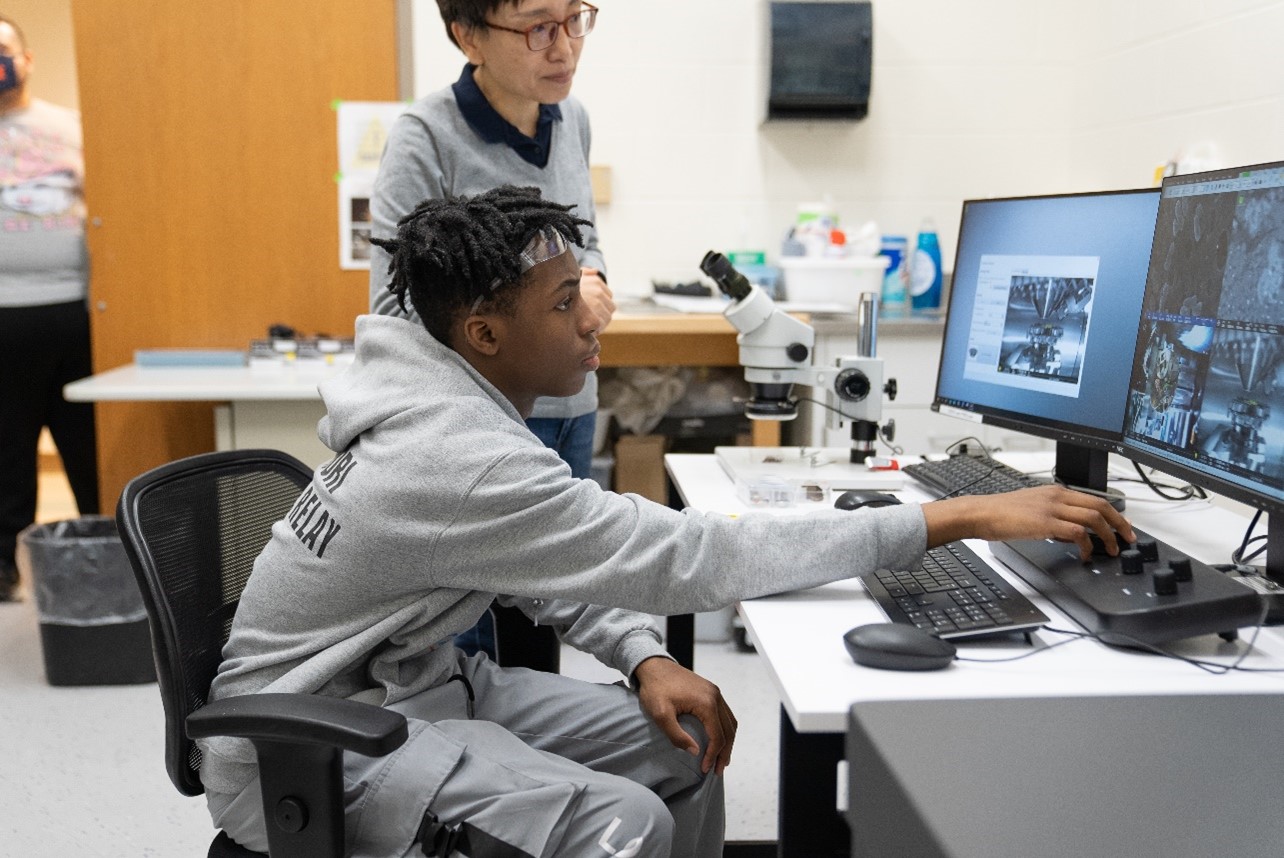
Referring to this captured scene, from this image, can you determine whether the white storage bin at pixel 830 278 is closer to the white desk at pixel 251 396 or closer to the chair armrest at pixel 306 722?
the white desk at pixel 251 396

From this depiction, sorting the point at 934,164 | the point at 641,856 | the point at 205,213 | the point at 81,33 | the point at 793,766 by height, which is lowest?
the point at 641,856

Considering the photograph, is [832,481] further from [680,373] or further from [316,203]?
[316,203]

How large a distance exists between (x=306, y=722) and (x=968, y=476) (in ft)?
3.48

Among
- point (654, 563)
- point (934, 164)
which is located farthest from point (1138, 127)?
point (654, 563)

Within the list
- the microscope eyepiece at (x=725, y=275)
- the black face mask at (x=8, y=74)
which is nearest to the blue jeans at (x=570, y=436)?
the microscope eyepiece at (x=725, y=275)

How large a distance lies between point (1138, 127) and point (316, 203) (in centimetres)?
223

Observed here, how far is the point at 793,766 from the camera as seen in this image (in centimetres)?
105

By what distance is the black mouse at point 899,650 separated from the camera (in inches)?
41.4

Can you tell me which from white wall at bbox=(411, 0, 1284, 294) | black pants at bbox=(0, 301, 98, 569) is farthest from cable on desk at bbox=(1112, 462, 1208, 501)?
black pants at bbox=(0, 301, 98, 569)

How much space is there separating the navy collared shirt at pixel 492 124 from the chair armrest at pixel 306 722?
43.3 inches

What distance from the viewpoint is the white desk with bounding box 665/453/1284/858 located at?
1002mm

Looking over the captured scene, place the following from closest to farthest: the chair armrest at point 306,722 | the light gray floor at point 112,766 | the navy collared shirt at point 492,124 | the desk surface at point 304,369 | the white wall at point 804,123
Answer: the chair armrest at point 306,722 → the navy collared shirt at point 492,124 → the light gray floor at point 112,766 → the desk surface at point 304,369 → the white wall at point 804,123

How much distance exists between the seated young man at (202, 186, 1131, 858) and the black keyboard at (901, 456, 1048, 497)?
17.1 inches

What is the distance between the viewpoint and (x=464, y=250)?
49.6 inches
